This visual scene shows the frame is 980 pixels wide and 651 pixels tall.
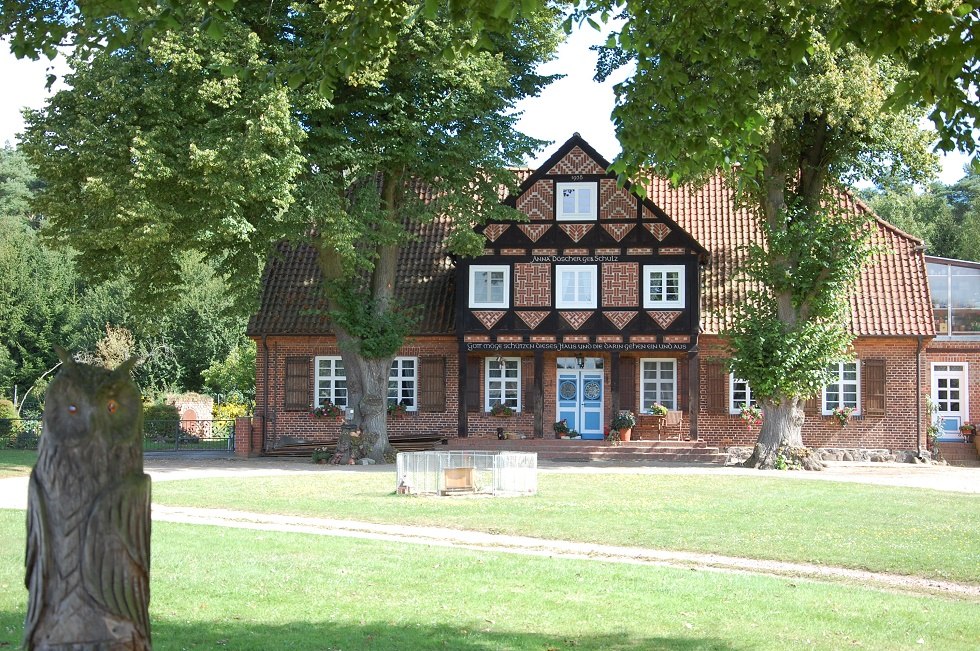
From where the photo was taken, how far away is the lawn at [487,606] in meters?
7.62

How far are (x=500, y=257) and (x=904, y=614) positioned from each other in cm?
2290

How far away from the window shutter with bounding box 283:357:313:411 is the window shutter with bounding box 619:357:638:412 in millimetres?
9126

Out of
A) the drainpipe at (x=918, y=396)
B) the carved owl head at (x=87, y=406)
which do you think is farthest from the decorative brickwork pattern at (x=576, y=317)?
the carved owl head at (x=87, y=406)

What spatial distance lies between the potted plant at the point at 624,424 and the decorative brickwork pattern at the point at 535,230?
5513 millimetres

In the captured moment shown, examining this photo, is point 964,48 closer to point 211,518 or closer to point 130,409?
point 130,409

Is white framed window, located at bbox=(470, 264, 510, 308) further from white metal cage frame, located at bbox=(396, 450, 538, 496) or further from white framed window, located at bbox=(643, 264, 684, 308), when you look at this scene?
white metal cage frame, located at bbox=(396, 450, 538, 496)

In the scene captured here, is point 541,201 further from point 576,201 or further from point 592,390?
point 592,390

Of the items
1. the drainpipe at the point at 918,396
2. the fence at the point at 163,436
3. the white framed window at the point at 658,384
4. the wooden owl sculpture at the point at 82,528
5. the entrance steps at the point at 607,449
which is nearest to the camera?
the wooden owl sculpture at the point at 82,528

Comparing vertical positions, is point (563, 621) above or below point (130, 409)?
below

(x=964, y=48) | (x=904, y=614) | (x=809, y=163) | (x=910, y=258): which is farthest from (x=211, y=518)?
(x=910, y=258)

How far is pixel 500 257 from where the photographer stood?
31.1 meters

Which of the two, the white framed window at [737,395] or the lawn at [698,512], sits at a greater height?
the white framed window at [737,395]

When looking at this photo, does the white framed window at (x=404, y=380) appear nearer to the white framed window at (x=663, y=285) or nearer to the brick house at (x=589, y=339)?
the brick house at (x=589, y=339)

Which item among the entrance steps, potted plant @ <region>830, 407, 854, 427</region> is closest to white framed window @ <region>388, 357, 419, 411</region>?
the entrance steps
